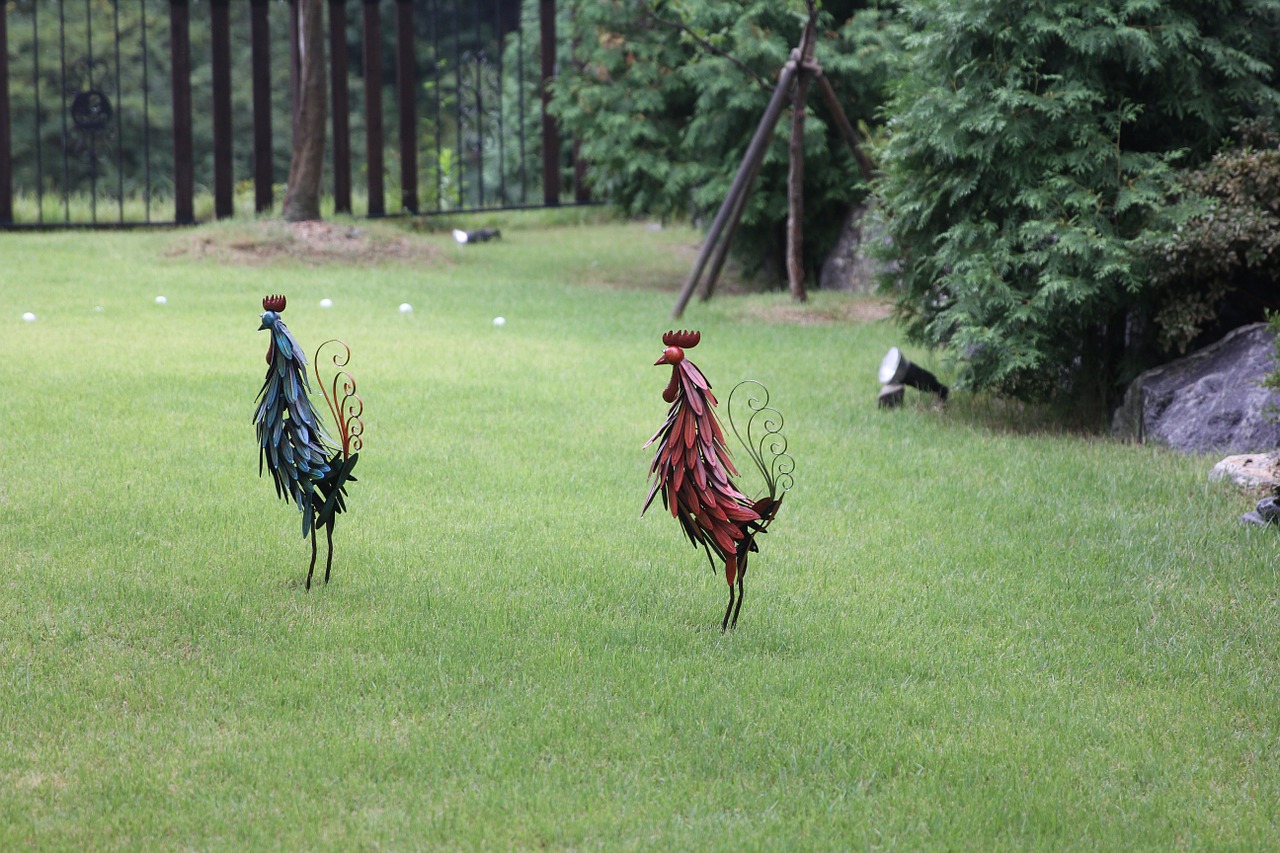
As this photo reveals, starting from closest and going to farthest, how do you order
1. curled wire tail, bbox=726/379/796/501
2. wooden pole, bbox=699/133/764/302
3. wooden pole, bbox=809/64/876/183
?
curled wire tail, bbox=726/379/796/501, wooden pole, bbox=699/133/764/302, wooden pole, bbox=809/64/876/183

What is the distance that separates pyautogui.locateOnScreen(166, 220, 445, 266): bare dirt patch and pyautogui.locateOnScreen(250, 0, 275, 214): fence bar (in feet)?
4.98

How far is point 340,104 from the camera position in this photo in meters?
18.0

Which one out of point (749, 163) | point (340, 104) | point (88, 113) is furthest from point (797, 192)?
point (88, 113)

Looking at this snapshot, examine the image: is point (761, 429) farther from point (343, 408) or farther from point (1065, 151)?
point (343, 408)

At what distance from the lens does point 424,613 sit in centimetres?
459

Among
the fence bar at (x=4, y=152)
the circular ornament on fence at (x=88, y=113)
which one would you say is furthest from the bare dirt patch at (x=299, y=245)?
the circular ornament on fence at (x=88, y=113)

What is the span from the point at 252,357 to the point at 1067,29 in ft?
19.7

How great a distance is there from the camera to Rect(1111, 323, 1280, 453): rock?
6922 millimetres

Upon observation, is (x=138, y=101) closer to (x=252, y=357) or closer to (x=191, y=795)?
(x=252, y=357)

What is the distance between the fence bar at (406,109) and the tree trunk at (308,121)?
276 centimetres

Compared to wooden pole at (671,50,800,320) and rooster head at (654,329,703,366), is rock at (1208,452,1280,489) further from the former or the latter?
wooden pole at (671,50,800,320)

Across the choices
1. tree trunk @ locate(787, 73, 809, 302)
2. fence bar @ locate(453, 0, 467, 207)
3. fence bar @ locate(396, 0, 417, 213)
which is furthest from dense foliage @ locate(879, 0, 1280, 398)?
fence bar @ locate(396, 0, 417, 213)

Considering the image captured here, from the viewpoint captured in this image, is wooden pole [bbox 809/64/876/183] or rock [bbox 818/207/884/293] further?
rock [bbox 818/207/884/293]

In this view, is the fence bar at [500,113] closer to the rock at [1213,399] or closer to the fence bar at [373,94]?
the fence bar at [373,94]
